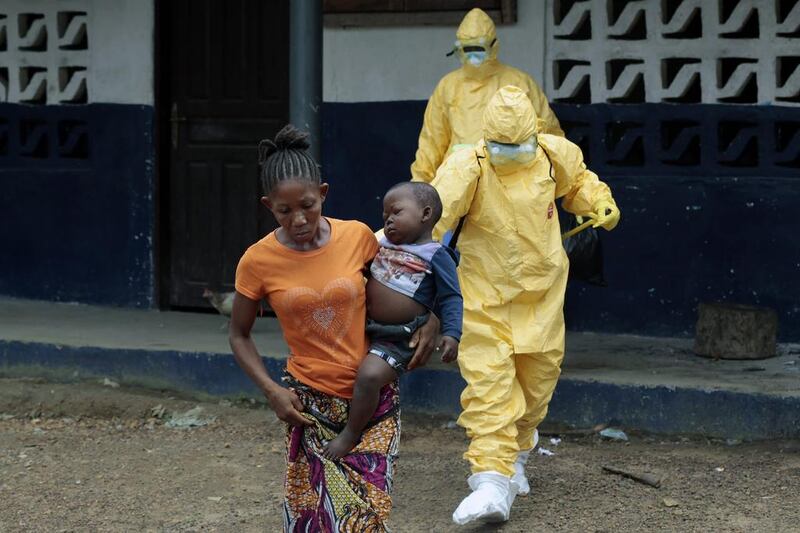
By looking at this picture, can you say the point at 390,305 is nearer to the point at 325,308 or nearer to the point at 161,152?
the point at 325,308

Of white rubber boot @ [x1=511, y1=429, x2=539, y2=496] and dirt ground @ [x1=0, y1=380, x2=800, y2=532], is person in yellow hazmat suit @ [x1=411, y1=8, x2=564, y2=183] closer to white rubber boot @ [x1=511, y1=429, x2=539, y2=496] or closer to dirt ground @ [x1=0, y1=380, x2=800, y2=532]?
dirt ground @ [x1=0, y1=380, x2=800, y2=532]

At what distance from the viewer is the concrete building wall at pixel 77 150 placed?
28.8ft

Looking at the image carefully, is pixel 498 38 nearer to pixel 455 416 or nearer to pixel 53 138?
pixel 455 416

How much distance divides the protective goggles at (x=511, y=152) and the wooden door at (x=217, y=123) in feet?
11.1

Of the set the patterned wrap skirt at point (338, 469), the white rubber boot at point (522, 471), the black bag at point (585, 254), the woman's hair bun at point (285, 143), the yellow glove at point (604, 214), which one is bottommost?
the white rubber boot at point (522, 471)

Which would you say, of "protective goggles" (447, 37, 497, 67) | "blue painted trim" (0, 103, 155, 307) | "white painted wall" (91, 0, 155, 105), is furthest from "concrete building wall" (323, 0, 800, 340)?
"blue painted trim" (0, 103, 155, 307)

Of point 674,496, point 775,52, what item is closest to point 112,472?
point 674,496

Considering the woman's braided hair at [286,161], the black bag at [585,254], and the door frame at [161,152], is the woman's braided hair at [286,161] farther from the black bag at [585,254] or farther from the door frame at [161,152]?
the door frame at [161,152]

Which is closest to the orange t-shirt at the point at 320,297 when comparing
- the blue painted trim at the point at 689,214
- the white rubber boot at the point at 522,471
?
the white rubber boot at the point at 522,471

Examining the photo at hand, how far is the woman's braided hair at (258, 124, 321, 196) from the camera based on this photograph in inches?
145

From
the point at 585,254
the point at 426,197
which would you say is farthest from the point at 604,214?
the point at 426,197

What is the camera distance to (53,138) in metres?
9.05

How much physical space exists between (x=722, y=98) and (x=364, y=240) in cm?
400

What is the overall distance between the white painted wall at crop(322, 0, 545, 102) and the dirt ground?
6.83 ft
